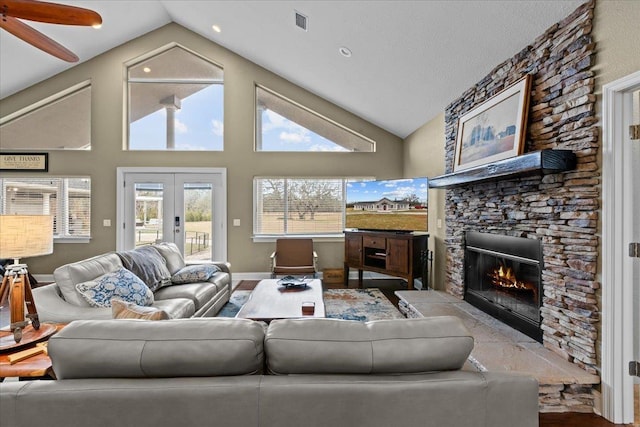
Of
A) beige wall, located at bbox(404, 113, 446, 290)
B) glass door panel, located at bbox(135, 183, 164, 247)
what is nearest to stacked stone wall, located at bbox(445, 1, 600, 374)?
beige wall, located at bbox(404, 113, 446, 290)

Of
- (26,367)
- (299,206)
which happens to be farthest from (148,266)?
(299,206)

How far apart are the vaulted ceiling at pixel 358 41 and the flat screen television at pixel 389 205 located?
109 cm

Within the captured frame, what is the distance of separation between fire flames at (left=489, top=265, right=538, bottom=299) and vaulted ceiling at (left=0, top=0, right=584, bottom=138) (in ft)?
6.45

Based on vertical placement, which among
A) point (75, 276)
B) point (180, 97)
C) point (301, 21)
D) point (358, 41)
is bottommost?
point (75, 276)

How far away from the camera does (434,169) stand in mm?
4766

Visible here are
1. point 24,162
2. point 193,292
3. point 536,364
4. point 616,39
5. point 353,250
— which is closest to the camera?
point 616,39

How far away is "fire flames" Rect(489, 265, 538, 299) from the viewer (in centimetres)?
277

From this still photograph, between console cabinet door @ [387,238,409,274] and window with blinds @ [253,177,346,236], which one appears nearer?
console cabinet door @ [387,238,409,274]

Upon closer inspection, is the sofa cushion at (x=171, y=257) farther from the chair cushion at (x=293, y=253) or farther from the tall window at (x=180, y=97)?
the tall window at (x=180, y=97)

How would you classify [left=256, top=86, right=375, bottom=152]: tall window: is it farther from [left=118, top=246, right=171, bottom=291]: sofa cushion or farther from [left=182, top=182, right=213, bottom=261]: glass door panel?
[left=118, top=246, right=171, bottom=291]: sofa cushion

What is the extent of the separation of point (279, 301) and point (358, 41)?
9.81ft

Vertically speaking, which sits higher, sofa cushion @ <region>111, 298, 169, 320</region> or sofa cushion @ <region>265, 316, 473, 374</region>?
sofa cushion @ <region>265, 316, 473, 374</region>

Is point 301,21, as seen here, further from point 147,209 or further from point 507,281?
point 147,209

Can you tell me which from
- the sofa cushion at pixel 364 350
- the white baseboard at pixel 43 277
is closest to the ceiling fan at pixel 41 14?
the sofa cushion at pixel 364 350
